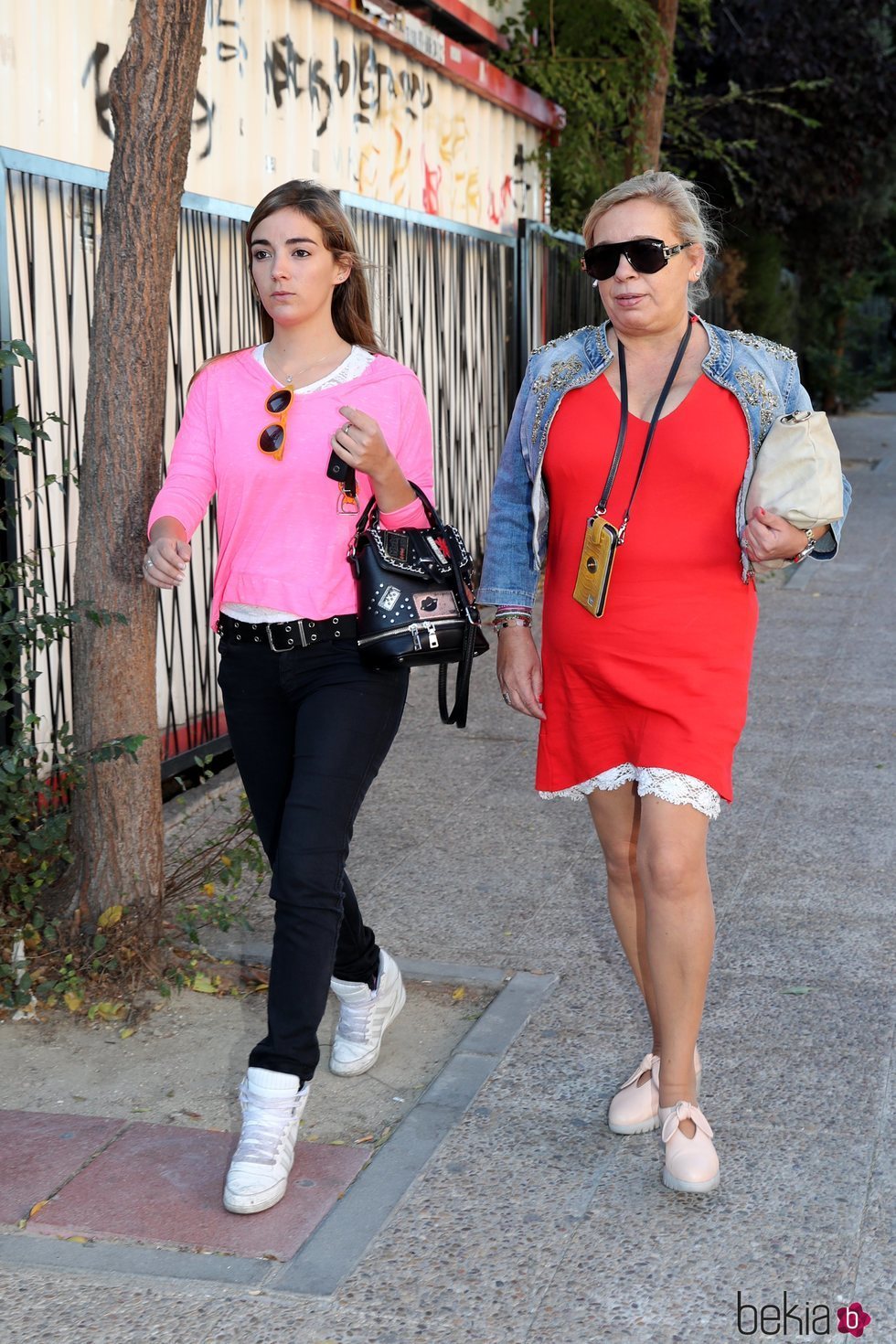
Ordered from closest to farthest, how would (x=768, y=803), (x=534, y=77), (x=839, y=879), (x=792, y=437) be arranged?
1. (x=792, y=437)
2. (x=839, y=879)
3. (x=768, y=803)
4. (x=534, y=77)

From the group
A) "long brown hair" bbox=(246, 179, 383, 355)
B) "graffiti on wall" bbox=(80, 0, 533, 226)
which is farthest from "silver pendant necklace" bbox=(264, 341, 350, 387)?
"graffiti on wall" bbox=(80, 0, 533, 226)

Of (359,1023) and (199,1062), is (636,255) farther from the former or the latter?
(199,1062)

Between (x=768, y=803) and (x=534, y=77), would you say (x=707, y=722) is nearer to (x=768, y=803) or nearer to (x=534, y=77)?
(x=768, y=803)

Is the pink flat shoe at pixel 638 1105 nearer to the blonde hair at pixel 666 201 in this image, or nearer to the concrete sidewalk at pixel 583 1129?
the concrete sidewalk at pixel 583 1129

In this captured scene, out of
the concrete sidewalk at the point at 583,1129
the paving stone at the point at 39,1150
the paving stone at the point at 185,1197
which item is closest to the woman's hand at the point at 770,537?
the concrete sidewalk at the point at 583,1129

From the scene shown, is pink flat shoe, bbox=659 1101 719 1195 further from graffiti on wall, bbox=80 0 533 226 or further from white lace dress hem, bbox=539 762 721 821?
graffiti on wall, bbox=80 0 533 226

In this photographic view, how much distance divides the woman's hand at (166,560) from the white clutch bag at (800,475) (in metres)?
1.15

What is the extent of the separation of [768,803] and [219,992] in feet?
8.47

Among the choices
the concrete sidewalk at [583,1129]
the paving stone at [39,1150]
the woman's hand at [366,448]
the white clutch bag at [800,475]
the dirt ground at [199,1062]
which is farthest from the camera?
the dirt ground at [199,1062]

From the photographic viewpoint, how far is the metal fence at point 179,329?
538 centimetres

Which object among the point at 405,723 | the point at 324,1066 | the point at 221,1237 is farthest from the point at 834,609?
the point at 221,1237

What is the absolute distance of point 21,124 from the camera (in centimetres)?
A: 538

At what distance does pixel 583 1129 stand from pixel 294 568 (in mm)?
1388

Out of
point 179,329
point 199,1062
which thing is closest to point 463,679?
point 199,1062
